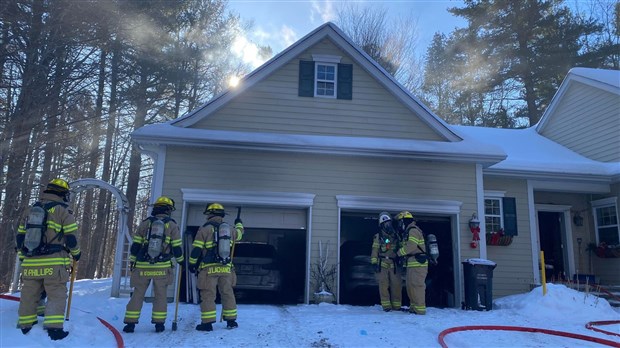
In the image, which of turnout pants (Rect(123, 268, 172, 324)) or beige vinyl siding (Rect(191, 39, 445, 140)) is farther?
beige vinyl siding (Rect(191, 39, 445, 140))

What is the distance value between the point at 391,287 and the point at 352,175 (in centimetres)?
253

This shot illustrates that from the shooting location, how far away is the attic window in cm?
1040

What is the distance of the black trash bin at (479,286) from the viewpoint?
890 cm

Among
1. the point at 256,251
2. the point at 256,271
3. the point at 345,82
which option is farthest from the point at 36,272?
the point at 345,82

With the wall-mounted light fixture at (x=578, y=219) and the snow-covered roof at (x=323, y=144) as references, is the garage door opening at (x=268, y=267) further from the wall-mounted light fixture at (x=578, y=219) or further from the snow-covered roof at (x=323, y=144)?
the wall-mounted light fixture at (x=578, y=219)

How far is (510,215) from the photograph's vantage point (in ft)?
37.2

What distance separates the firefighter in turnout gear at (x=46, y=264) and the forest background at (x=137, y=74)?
5.91 meters

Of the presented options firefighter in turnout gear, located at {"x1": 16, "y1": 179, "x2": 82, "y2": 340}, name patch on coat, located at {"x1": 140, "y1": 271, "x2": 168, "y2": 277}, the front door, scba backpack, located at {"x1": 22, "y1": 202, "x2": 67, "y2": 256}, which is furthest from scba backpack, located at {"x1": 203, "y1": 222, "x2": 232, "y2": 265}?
the front door

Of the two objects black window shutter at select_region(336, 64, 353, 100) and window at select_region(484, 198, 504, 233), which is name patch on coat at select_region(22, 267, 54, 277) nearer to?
black window shutter at select_region(336, 64, 353, 100)

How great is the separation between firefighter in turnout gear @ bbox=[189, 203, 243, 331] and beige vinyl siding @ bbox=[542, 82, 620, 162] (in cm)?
1128

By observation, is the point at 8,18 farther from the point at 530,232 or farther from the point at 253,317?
the point at 530,232

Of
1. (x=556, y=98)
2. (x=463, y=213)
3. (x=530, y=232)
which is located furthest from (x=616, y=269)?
(x=556, y=98)

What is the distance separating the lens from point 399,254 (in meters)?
8.30

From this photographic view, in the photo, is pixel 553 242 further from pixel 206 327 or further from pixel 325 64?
pixel 206 327
